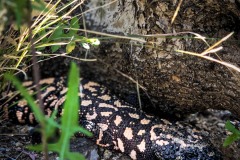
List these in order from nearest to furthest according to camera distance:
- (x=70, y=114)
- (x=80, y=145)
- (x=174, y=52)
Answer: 1. (x=70, y=114)
2. (x=174, y=52)
3. (x=80, y=145)

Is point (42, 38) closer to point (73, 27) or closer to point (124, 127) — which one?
point (73, 27)

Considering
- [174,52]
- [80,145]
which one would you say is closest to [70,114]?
[174,52]

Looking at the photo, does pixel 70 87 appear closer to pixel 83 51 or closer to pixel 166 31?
pixel 166 31

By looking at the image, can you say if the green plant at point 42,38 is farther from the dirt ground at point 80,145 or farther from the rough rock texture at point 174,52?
the dirt ground at point 80,145

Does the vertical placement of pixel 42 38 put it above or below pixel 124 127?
above

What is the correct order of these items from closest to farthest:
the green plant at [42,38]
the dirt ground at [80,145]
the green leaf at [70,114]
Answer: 1. the green leaf at [70,114]
2. the green plant at [42,38]
3. the dirt ground at [80,145]

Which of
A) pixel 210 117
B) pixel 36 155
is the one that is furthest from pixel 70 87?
pixel 210 117

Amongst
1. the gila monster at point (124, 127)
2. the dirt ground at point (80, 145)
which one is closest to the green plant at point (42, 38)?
the gila monster at point (124, 127)
